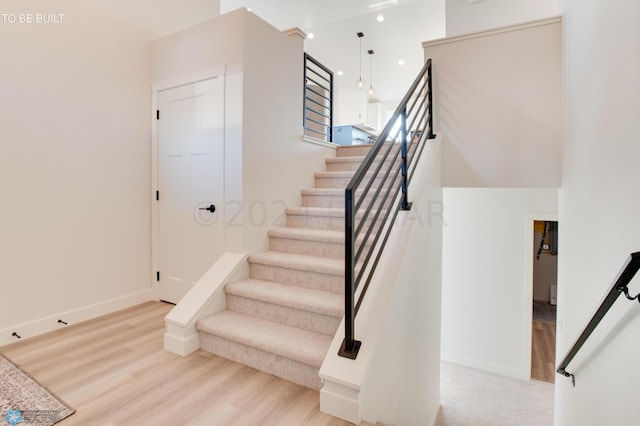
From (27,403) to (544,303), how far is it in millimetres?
Answer: 8878

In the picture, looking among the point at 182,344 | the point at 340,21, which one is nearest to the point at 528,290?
the point at 182,344

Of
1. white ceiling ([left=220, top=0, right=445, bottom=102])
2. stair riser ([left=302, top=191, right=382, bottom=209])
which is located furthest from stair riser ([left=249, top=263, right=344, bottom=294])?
white ceiling ([left=220, top=0, right=445, bottom=102])

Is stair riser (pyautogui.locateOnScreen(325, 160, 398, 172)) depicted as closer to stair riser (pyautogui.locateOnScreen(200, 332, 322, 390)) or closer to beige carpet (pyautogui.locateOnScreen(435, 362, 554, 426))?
stair riser (pyautogui.locateOnScreen(200, 332, 322, 390))

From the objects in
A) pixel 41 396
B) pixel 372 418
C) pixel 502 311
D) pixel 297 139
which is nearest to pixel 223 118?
pixel 297 139

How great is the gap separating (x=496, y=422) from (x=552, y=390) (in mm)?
1193

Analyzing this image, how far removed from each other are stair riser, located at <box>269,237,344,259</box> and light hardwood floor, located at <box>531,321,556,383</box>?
13.4 feet

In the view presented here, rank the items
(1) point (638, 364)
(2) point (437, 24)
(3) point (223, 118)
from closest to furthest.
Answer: (1) point (638, 364), (3) point (223, 118), (2) point (437, 24)

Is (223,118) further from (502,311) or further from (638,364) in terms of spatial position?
(502,311)

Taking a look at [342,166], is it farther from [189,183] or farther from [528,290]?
[528,290]

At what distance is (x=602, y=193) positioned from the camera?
159 cm

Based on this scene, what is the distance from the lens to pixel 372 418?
1674 mm

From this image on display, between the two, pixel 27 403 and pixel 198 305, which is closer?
pixel 27 403

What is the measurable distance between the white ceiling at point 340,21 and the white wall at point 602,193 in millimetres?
3338

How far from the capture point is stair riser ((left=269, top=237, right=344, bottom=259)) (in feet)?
8.61
